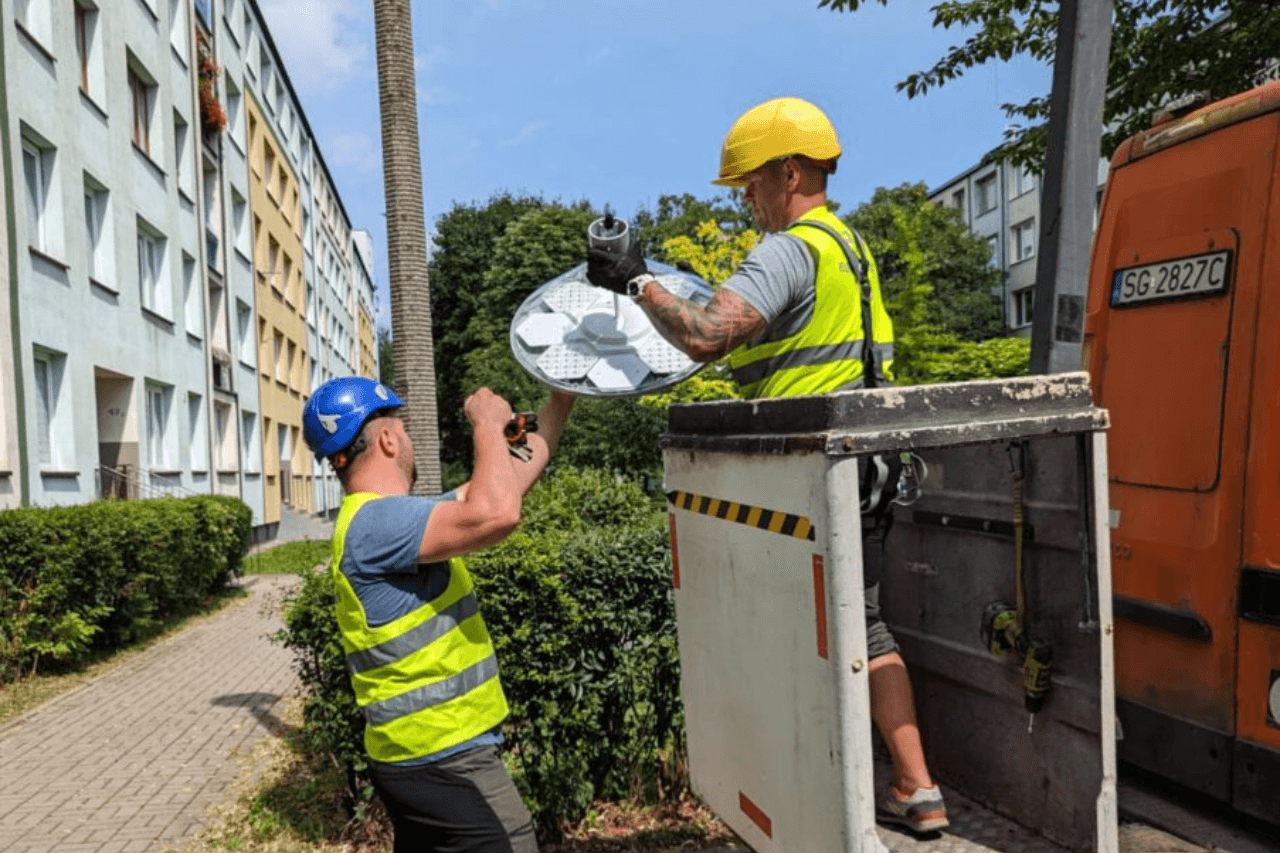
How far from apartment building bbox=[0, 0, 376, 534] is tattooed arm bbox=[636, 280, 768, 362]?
1296 cm

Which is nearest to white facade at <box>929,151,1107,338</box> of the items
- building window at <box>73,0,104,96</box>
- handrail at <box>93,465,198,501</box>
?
handrail at <box>93,465,198,501</box>

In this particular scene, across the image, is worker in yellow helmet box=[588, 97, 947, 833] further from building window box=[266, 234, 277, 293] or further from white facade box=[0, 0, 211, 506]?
building window box=[266, 234, 277, 293]

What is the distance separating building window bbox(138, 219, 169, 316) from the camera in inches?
815

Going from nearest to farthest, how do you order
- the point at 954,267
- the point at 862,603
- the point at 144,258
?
1. the point at 862,603
2. the point at 144,258
3. the point at 954,267

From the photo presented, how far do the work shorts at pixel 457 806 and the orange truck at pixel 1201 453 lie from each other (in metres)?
1.82

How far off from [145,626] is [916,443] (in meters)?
11.2

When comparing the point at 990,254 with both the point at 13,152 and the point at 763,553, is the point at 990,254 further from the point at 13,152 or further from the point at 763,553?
the point at 763,553

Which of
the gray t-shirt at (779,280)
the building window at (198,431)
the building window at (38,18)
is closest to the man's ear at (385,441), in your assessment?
the gray t-shirt at (779,280)

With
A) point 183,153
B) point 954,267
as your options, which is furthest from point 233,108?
point 954,267

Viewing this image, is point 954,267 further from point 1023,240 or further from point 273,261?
point 273,261

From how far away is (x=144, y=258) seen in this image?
821 inches

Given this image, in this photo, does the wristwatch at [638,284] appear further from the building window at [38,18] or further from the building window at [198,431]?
the building window at [198,431]

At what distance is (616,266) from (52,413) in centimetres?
1525

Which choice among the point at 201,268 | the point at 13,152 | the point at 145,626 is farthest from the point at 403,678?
the point at 201,268
